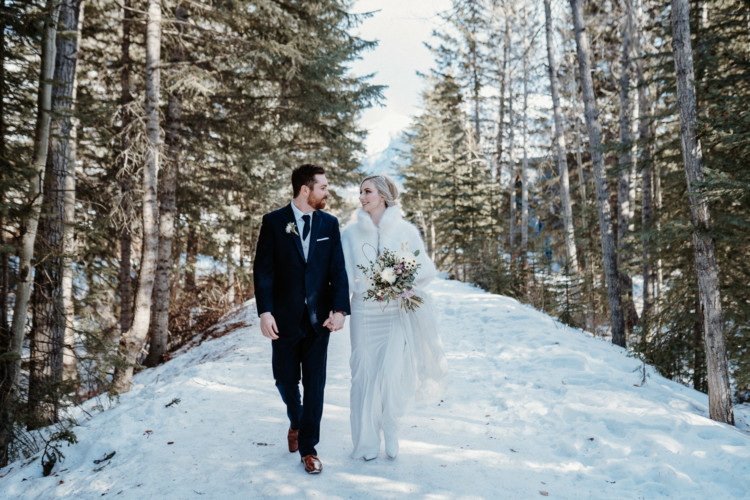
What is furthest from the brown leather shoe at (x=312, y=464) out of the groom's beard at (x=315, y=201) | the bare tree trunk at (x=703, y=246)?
the bare tree trunk at (x=703, y=246)

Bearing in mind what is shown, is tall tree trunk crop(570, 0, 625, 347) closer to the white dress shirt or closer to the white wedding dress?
the white wedding dress

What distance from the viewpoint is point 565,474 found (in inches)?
140

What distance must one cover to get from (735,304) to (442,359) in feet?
21.4

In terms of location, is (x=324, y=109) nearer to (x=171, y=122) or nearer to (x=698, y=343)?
(x=171, y=122)

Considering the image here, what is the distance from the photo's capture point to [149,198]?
7941mm

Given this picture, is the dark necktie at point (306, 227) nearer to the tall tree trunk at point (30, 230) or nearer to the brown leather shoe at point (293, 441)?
the brown leather shoe at point (293, 441)

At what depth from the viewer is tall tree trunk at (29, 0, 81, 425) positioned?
532 cm

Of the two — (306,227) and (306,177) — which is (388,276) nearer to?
(306,227)

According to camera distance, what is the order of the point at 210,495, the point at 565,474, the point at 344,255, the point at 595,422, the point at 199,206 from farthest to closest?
the point at 199,206
the point at 595,422
the point at 344,255
the point at 565,474
the point at 210,495

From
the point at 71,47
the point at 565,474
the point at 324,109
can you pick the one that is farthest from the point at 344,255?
the point at 324,109

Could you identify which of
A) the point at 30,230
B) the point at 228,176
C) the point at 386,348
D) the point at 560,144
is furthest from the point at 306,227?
the point at 560,144

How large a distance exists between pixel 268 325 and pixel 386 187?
168 centimetres

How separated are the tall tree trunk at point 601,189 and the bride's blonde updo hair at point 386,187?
6.73 m

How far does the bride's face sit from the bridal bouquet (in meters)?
0.43
